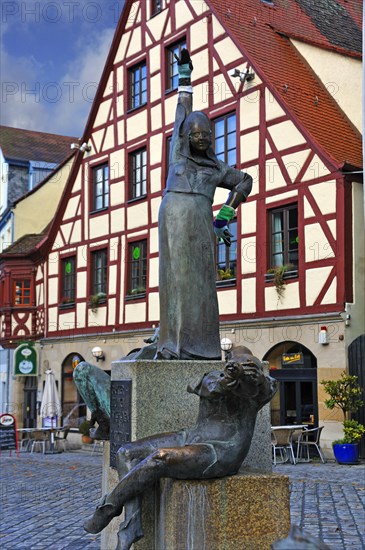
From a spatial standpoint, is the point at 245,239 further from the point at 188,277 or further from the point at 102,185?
the point at 188,277

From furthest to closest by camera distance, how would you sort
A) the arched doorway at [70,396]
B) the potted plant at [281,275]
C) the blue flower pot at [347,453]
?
the arched doorway at [70,396]
the potted plant at [281,275]
the blue flower pot at [347,453]

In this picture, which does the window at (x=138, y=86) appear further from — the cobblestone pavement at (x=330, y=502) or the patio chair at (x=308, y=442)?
the cobblestone pavement at (x=330, y=502)

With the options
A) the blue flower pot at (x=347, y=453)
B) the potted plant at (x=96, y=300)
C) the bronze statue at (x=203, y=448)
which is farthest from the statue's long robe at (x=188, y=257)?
the potted plant at (x=96, y=300)

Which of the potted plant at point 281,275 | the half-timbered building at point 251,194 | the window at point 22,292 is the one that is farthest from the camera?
the window at point 22,292

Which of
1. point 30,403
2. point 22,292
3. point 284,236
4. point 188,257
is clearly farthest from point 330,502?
point 22,292

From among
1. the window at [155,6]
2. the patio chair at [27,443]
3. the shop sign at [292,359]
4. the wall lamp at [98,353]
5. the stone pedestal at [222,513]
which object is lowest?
the patio chair at [27,443]

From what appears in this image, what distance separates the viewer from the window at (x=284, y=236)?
17.2m

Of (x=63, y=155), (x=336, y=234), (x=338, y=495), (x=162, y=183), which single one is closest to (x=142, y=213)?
(x=162, y=183)

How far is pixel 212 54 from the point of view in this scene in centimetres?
1941

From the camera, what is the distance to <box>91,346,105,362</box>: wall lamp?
72.8ft

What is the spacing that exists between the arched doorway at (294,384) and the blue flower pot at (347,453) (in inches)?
59.9

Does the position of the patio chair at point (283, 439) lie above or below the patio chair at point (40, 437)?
above

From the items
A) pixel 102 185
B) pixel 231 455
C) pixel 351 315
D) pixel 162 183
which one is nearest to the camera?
pixel 231 455

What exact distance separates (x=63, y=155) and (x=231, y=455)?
1288 inches
